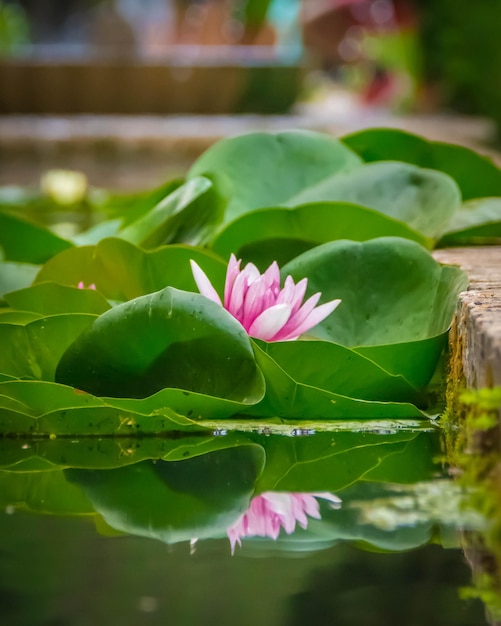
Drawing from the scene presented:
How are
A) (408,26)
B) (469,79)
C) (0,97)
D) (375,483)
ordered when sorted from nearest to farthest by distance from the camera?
(375,483)
(469,79)
(408,26)
(0,97)

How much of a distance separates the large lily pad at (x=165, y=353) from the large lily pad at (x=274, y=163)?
1.73 ft

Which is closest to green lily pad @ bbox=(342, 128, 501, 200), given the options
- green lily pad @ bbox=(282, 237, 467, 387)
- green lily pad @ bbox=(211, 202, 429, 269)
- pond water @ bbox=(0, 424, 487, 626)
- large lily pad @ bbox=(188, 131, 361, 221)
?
large lily pad @ bbox=(188, 131, 361, 221)

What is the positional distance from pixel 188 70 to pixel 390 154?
4.44 m

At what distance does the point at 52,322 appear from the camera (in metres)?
0.97

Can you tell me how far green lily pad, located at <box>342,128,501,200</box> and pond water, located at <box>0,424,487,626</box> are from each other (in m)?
0.69

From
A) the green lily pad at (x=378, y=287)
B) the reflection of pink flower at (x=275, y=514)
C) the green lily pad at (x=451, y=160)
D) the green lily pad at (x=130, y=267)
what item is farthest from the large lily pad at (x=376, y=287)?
the green lily pad at (x=451, y=160)

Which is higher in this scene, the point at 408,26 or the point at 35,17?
the point at 408,26

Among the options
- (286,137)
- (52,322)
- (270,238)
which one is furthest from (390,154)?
(52,322)

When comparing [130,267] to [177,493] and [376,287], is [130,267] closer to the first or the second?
[376,287]

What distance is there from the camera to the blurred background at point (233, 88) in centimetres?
428

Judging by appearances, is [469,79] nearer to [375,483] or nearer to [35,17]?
[375,483]

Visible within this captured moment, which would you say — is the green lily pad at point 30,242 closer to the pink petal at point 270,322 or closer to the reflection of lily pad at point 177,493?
the pink petal at point 270,322

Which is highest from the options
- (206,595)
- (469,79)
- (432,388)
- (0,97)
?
(206,595)

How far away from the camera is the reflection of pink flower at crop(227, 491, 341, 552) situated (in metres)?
0.68
